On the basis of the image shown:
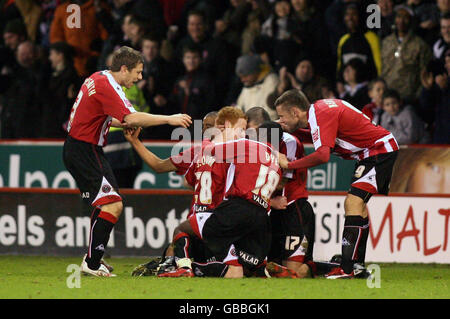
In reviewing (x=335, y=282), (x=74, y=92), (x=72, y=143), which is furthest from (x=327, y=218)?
(x=74, y=92)

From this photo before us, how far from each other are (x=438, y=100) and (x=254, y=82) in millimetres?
2359

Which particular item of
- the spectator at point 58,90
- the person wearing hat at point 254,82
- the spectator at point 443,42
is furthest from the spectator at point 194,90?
the spectator at point 443,42

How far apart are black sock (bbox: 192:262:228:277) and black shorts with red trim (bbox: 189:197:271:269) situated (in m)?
0.10

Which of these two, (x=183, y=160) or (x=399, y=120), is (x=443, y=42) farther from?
(x=183, y=160)

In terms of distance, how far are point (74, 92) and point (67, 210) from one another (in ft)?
10.4

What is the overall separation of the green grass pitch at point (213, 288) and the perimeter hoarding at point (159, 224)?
162 cm

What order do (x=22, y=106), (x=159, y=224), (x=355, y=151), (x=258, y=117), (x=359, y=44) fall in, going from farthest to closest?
(x=22, y=106), (x=359, y=44), (x=159, y=224), (x=258, y=117), (x=355, y=151)

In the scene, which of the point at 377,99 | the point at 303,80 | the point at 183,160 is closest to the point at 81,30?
the point at 303,80

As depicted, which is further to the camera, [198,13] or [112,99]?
[198,13]

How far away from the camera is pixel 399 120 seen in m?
12.5

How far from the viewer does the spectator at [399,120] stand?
12445mm

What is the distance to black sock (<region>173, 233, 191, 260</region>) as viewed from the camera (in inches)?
332

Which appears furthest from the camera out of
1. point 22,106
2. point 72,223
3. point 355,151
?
point 22,106

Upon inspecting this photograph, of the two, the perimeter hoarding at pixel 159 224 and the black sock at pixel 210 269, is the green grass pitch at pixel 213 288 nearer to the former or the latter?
the black sock at pixel 210 269
